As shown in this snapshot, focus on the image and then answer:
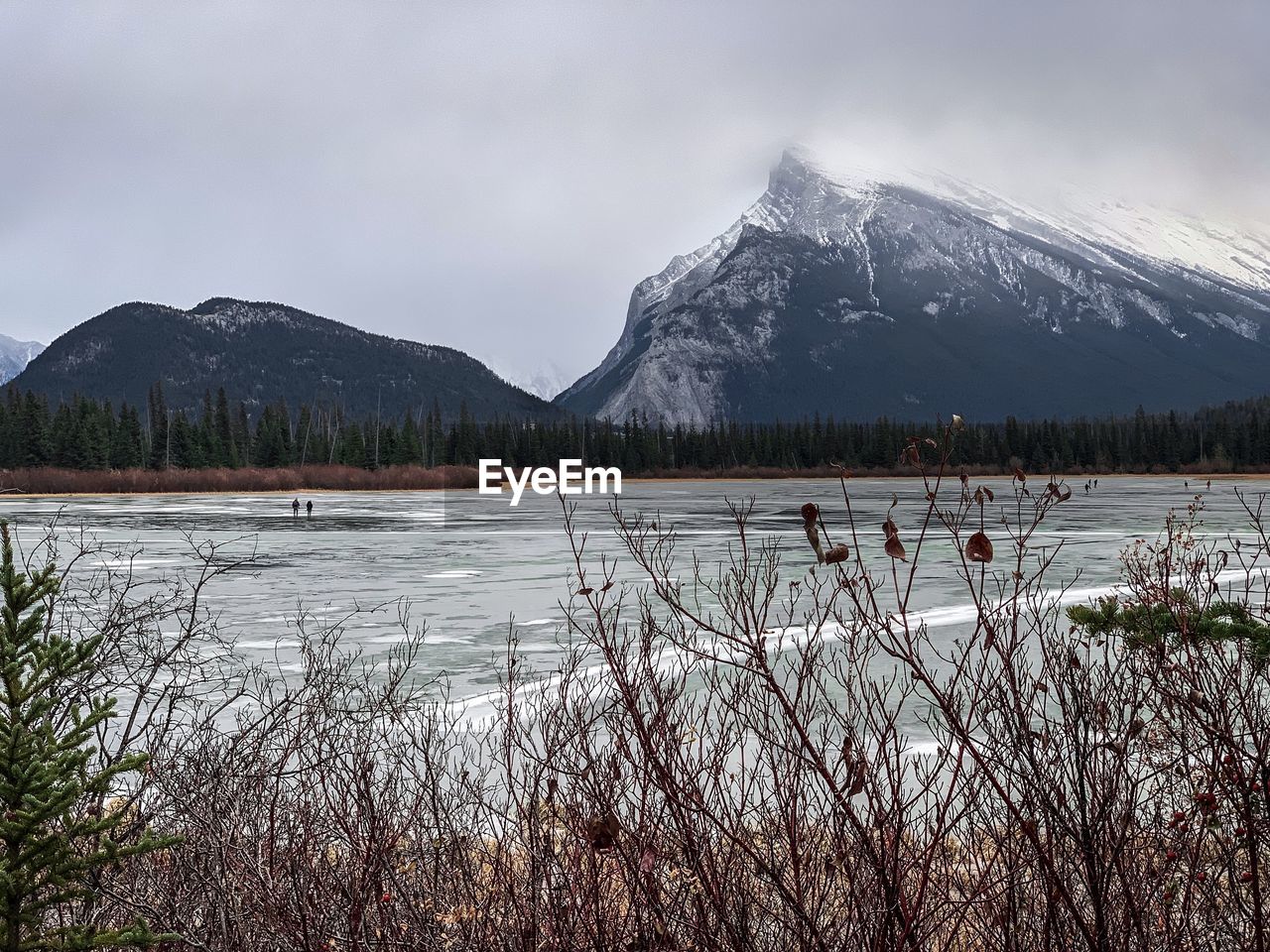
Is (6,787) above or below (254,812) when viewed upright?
above

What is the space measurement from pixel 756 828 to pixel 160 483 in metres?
90.8

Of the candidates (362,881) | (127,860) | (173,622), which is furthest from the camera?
(173,622)

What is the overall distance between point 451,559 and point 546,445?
12779 centimetres

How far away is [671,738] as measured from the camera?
4.07 metres

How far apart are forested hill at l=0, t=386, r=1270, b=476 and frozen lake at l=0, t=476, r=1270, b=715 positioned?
232ft

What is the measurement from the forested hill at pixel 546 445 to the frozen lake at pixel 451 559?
7068 centimetres

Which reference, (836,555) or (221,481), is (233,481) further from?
(836,555)

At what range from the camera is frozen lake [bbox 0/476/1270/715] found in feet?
52.8

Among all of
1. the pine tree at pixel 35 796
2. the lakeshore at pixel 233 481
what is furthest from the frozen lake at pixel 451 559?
the lakeshore at pixel 233 481

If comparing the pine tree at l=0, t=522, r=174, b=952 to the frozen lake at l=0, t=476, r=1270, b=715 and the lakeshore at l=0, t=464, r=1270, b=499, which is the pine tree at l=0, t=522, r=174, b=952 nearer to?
the frozen lake at l=0, t=476, r=1270, b=715

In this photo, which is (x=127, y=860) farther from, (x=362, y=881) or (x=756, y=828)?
(x=756, y=828)

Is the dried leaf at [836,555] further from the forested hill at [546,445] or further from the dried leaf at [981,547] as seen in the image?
the forested hill at [546,445]

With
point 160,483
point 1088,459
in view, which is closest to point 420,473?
point 160,483

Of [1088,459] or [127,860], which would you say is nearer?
[127,860]
